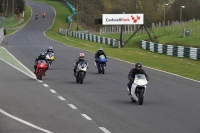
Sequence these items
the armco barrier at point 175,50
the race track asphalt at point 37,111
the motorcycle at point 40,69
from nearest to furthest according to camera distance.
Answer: the race track asphalt at point 37,111 → the motorcycle at point 40,69 → the armco barrier at point 175,50

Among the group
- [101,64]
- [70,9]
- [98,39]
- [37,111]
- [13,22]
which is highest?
[37,111]

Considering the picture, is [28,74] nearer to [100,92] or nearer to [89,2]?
[100,92]

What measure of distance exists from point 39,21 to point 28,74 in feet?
297

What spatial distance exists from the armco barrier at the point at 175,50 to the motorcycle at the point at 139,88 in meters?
26.1

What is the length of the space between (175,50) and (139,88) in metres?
31.3

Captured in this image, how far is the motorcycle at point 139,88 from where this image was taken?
17781 mm

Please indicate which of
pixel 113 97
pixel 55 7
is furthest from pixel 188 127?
pixel 55 7

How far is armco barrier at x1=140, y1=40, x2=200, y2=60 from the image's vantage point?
146 feet

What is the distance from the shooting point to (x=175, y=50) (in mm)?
48812

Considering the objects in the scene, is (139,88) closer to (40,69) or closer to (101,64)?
(40,69)

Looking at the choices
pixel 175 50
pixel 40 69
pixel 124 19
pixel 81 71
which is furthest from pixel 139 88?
pixel 124 19

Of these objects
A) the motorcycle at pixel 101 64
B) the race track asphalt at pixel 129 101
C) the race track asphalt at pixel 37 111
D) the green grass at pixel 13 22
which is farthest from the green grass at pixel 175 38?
the green grass at pixel 13 22

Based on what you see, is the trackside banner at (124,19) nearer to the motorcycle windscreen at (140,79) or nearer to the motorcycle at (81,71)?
the motorcycle at (81,71)

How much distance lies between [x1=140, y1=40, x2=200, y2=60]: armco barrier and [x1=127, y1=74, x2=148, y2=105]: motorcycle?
1028 inches
